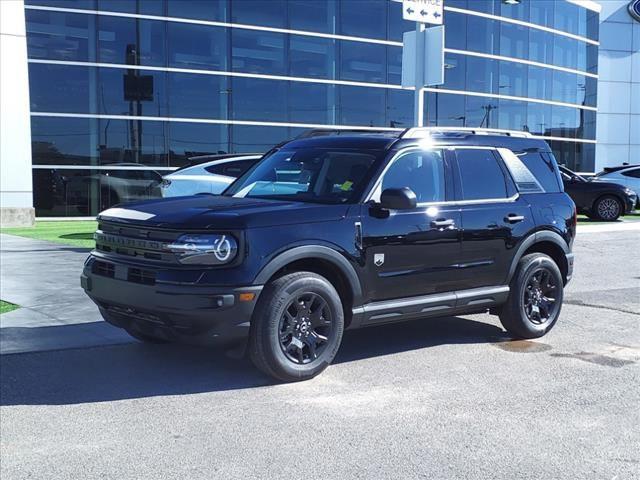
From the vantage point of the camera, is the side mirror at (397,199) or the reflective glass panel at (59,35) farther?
the reflective glass panel at (59,35)

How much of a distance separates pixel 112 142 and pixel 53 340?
560 inches

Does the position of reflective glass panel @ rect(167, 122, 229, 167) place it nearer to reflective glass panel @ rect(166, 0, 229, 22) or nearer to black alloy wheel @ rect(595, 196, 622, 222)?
reflective glass panel @ rect(166, 0, 229, 22)

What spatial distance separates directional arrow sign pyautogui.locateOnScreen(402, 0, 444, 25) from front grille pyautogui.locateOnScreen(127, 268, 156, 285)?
808 cm

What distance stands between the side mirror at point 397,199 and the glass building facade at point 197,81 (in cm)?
1558

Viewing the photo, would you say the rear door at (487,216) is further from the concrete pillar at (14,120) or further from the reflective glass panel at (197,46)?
the reflective glass panel at (197,46)

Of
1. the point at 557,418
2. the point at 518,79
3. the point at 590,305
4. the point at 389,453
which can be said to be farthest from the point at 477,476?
the point at 518,79

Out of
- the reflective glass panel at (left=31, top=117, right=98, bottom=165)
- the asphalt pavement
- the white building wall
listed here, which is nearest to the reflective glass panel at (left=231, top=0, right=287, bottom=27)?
the reflective glass panel at (left=31, top=117, right=98, bottom=165)

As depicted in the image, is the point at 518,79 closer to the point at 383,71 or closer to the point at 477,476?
the point at 383,71

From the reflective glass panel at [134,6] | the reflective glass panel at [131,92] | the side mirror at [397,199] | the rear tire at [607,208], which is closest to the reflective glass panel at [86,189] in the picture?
the reflective glass panel at [131,92]

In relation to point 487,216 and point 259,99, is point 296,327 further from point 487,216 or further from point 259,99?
point 259,99

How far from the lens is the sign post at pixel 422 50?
11992 millimetres

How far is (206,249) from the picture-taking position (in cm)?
508

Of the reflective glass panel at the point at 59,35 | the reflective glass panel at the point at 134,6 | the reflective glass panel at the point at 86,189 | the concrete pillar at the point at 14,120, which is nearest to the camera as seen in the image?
the concrete pillar at the point at 14,120

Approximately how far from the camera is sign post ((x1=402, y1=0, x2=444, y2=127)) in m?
12.0
